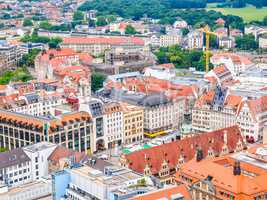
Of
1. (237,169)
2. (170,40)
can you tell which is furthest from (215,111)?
(170,40)

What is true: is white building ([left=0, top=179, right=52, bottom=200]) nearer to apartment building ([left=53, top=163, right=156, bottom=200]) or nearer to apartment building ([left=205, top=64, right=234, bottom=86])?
apartment building ([left=53, top=163, right=156, bottom=200])

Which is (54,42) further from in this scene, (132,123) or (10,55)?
(132,123)

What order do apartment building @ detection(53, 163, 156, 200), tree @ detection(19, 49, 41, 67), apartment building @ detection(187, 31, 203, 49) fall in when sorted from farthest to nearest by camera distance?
apartment building @ detection(187, 31, 203, 49), tree @ detection(19, 49, 41, 67), apartment building @ detection(53, 163, 156, 200)

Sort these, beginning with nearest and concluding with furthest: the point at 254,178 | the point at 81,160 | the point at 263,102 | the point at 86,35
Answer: the point at 254,178
the point at 81,160
the point at 263,102
the point at 86,35

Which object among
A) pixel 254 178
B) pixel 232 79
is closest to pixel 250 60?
pixel 232 79

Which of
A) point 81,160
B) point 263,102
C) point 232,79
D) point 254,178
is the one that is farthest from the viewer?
point 232,79

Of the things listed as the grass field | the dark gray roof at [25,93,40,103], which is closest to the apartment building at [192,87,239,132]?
the dark gray roof at [25,93,40,103]

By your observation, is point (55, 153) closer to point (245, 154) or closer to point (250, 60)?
point (245, 154)
